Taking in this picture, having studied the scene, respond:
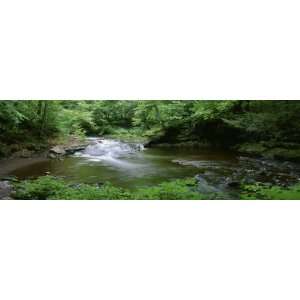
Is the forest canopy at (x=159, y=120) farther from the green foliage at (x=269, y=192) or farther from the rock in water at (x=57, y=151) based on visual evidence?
the green foliage at (x=269, y=192)

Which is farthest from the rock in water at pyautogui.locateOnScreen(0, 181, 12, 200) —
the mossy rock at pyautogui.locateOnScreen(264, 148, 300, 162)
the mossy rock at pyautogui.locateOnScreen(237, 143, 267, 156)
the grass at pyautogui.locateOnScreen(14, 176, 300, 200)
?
the mossy rock at pyautogui.locateOnScreen(264, 148, 300, 162)

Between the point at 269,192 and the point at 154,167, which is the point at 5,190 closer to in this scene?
the point at 154,167

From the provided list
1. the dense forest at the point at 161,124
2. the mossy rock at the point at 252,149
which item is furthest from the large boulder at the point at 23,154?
the mossy rock at the point at 252,149

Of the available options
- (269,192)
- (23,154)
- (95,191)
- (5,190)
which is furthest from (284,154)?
(5,190)

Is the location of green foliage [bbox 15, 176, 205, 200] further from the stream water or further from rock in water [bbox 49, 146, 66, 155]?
rock in water [bbox 49, 146, 66, 155]

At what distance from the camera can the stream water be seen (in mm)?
5371

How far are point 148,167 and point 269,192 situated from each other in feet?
5.68

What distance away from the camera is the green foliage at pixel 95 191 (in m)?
5.17

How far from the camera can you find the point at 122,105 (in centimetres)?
550

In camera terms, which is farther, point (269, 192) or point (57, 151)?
point (57, 151)

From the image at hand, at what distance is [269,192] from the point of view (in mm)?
5191
